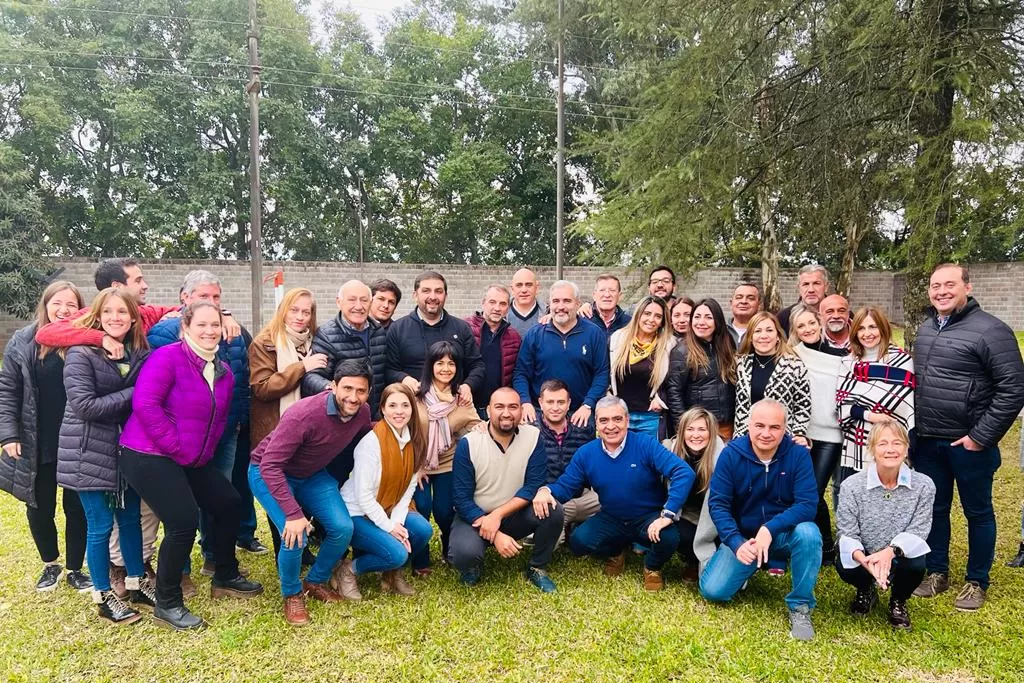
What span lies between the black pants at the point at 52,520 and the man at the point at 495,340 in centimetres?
247

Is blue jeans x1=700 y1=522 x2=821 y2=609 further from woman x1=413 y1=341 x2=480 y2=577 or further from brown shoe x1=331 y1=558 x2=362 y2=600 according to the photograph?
brown shoe x1=331 y1=558 x2=362 y2=600

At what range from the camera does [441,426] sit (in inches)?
169

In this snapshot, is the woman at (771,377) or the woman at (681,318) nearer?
the woman at (771,377)

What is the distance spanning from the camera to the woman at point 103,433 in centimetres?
334

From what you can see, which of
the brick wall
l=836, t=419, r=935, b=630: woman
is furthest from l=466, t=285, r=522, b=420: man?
the brick wall

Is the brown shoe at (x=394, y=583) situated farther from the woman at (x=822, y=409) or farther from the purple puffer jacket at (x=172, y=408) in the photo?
the woman at (x=822, y=409)

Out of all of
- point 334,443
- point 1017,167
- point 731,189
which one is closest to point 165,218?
point 731,189

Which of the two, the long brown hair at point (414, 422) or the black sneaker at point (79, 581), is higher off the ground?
the long brown hair at point (414, 422)

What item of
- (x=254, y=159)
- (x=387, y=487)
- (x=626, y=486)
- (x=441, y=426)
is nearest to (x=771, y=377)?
(x=626, y=486)

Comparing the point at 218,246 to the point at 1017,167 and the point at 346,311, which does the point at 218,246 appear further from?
the point at 1017,167

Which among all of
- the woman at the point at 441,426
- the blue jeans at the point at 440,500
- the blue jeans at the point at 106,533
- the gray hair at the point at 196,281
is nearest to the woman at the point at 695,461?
the woman at the point at 441,426

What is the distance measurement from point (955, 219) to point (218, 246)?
1952 cm

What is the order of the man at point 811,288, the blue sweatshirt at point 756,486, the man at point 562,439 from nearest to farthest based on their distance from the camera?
1. the blue sweatshirt at point 756,486
2. the man at point 562,439
3. the man at point 811,288

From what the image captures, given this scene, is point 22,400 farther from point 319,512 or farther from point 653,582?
point 653,582
